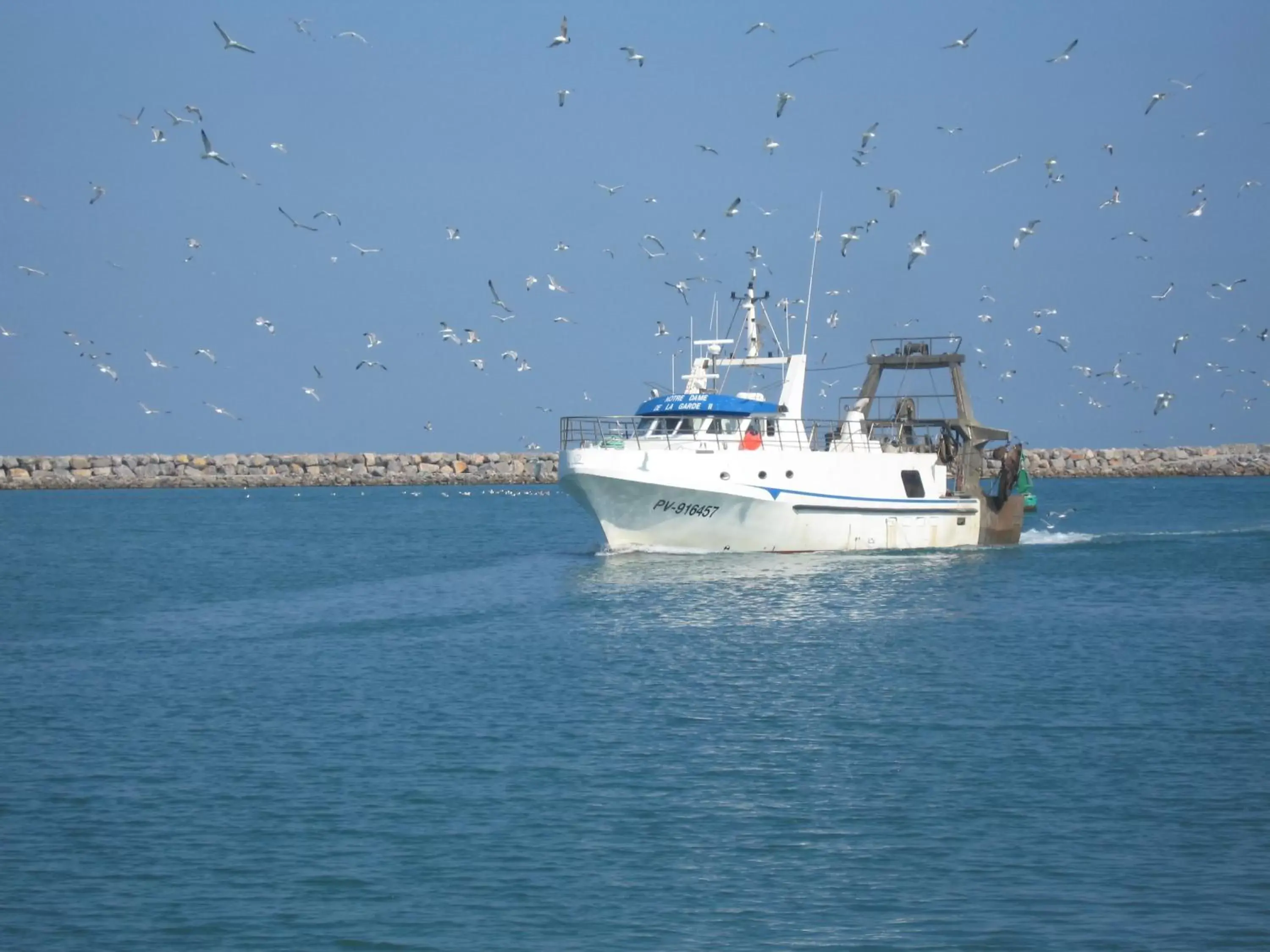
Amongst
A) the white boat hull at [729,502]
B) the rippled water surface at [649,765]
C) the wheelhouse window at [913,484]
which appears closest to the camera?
the rippled water surface at [649,765]

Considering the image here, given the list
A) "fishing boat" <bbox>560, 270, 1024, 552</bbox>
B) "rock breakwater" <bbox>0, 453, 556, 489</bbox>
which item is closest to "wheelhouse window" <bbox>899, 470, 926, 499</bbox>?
"fishing boat" <bbox>560, 270, 1024, 552</bbox>

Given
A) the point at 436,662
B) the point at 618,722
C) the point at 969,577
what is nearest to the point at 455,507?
the point at 969,577

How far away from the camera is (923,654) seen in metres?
25.2

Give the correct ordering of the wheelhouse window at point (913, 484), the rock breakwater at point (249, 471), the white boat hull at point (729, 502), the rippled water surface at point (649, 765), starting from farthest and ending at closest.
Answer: the rock breakwater at point (249, 471) < the wheelhouse window at point (913, 484) < the white boat hull at point (729, 502) < the rippled water surface at point (649, 765)

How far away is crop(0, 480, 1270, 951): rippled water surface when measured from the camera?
1277cm

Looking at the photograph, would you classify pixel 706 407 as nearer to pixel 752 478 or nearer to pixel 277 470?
pixel 752 478

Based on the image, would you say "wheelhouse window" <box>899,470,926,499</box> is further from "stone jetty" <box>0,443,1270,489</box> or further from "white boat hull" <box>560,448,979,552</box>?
"stone jetty" <box>0,443,1270,489</box>

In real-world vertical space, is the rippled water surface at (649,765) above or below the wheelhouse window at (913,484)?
below

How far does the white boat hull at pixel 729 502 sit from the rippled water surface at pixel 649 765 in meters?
1.24

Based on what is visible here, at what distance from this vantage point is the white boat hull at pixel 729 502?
118ft

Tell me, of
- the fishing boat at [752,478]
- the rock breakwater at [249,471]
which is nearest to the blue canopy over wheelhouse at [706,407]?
the fishing boat at [752,478]

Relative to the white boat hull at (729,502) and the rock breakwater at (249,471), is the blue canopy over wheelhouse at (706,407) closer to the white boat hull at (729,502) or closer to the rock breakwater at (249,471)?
the white boat hull at (729,502)

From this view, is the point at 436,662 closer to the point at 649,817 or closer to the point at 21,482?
the point at 649,817

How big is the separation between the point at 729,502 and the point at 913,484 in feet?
19.8
